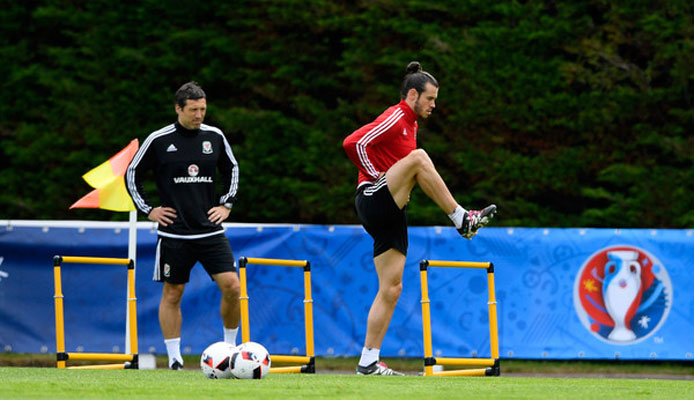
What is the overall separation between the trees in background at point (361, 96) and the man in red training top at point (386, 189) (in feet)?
19.5

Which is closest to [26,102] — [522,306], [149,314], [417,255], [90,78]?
[90,78]

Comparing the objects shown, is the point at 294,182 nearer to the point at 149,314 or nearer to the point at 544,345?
the point at 149,314

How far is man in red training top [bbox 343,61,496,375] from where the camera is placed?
832 centimetres

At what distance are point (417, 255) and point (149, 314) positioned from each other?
2.83m

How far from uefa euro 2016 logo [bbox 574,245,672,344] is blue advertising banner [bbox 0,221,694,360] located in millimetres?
10

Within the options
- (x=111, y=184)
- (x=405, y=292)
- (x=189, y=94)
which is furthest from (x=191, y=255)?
(x=405, y=292)

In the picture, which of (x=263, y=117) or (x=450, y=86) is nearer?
(x=450, y=86)

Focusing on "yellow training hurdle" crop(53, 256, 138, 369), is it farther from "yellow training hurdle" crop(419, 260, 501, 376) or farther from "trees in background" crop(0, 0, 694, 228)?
"trees in background" crop(0, 0, 694, 228)

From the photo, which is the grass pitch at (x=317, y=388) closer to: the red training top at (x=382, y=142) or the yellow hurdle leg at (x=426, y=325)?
the yellow hurdle leg at (x=426, y=325)

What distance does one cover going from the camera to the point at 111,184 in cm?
1224

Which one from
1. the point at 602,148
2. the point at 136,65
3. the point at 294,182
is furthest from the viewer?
the point at 136,65

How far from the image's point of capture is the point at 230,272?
9.37 metres

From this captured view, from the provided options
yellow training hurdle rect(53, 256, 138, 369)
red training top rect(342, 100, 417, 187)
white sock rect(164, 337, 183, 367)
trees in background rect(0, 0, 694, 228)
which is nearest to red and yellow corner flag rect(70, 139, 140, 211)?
yellow training hurdle rect(53, 256, 138, 369)

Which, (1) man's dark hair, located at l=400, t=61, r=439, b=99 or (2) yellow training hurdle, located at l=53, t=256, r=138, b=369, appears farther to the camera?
→ (2) yellow training hurdle, located at l=53, t=256, r=138, b=369
